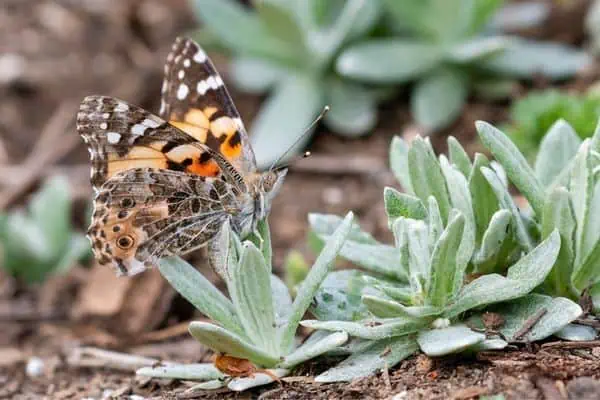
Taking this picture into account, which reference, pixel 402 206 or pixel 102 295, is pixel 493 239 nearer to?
pixel 402 206

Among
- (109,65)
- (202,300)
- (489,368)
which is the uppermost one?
(109,65)

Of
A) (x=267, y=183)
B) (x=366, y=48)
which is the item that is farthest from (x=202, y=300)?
(x=366, y=48)

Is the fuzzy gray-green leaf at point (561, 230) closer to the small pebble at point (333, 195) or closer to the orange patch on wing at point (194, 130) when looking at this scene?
the orange patch on wing at point (194, 130)

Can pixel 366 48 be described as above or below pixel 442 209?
above

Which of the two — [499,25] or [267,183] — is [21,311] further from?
[499,25]

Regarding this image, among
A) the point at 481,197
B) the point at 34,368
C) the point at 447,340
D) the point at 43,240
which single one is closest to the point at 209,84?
the point at 481,197

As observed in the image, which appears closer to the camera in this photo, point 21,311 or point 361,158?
point 21,311

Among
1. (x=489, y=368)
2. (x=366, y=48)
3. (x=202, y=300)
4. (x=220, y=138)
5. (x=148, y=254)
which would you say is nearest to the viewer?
(x=489, y=368)

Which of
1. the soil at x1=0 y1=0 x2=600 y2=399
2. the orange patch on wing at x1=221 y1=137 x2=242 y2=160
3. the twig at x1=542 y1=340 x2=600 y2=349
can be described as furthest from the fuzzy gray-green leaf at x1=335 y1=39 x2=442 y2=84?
the twig at x1=542 y1=340 x2=600 y2=349

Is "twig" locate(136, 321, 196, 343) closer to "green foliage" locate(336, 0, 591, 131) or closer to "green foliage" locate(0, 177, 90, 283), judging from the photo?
"green foliage" locate(0, 177, 90, 283)
